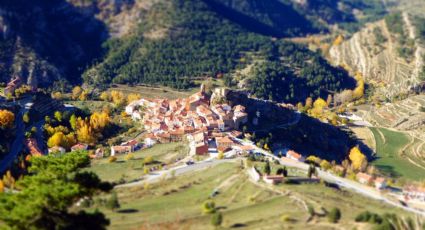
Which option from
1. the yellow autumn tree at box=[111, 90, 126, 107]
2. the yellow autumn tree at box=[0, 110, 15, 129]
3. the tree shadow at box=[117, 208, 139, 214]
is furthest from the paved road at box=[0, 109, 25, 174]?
the tree shadow at box=[117, 208, 139, 214]

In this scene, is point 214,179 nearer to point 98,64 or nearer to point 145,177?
point 145,177

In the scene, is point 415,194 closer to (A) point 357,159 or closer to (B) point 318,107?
(A) point 357,159

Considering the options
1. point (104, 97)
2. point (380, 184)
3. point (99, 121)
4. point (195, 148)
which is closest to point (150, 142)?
point (195, 148)

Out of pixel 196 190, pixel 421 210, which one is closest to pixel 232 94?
pixel 196 190

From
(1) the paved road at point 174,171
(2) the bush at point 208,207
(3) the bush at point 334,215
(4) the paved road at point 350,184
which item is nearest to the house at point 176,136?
(1) the paved road at point 174,171

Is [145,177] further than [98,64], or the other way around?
[98,64]

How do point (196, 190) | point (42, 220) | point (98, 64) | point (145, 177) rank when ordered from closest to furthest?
point (42, 220), point (196, 190), point (145, 177), point (98, 64)

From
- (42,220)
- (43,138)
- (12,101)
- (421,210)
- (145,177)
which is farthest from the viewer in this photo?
(12,101)
